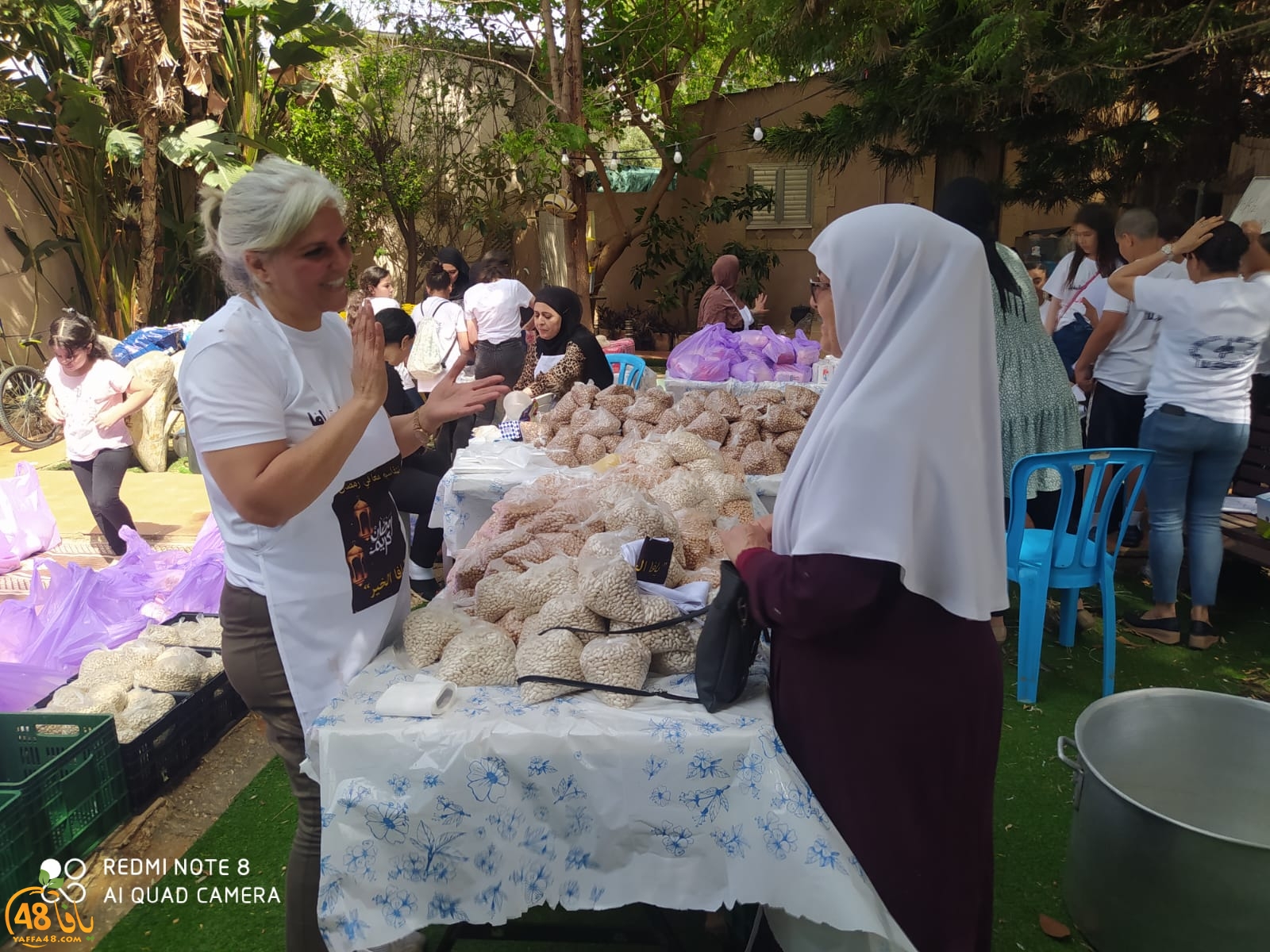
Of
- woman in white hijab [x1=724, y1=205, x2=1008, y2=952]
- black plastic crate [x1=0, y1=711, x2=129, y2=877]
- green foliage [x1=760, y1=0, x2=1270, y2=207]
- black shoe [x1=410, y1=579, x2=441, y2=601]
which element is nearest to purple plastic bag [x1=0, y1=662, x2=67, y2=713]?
black plastic crate [x1=0, y1=711, x2=129, y2=877]

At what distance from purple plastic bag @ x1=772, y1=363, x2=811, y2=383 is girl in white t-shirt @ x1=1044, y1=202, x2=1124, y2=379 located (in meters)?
1.38

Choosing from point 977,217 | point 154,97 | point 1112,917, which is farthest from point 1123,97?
point 154,97

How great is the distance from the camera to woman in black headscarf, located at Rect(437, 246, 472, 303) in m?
7.12

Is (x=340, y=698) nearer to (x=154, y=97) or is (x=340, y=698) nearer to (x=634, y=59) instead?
(x=154, y=97)

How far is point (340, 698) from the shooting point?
5.62ft

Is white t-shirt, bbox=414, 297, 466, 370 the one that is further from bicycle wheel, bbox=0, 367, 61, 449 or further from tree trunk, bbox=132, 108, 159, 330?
bicycle wheel, bbox=0, 367, 61, 449

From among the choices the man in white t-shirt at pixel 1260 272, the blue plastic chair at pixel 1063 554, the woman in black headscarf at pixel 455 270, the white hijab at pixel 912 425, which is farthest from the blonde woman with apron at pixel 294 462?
the woman in black headscarf at pixel 455 270

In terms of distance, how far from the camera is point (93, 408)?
4.76 metres

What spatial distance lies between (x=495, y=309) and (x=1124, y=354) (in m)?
3.98

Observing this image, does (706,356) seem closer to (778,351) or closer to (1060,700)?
(778,351)

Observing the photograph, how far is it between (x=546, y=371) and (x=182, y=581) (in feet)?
6.73

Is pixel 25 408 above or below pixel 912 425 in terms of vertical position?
below

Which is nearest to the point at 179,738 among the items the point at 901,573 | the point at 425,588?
the point at 425,588

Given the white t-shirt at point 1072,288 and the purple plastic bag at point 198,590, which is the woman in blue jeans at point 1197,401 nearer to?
the white t-shirt at point 1072,288
